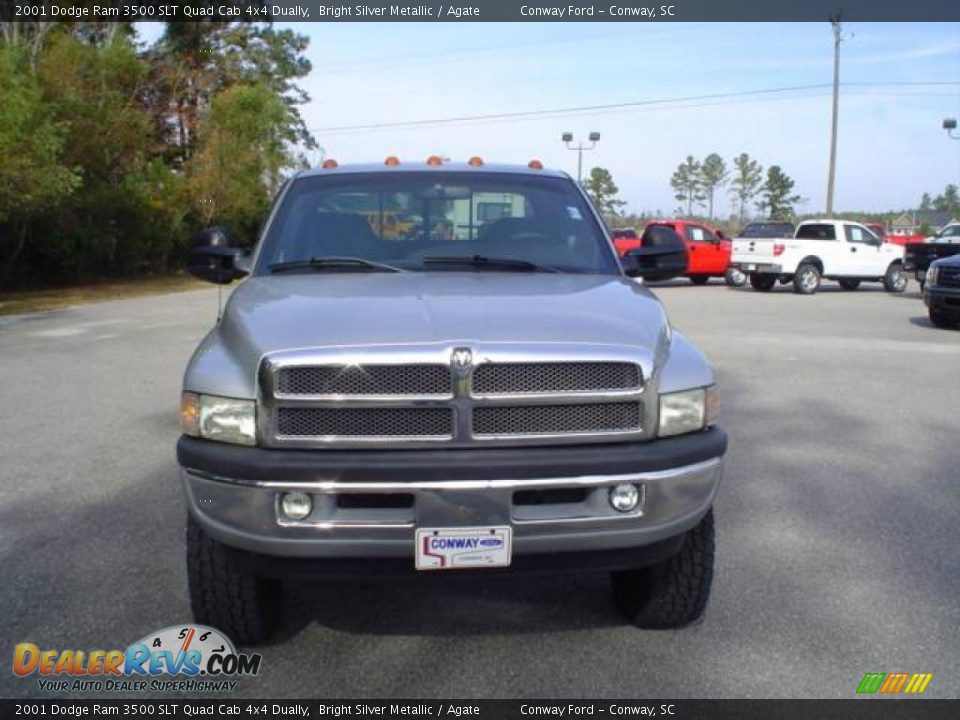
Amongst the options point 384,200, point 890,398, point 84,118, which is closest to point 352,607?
point 384,200

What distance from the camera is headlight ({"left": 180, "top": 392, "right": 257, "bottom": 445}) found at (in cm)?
311

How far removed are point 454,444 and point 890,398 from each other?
7.08 meters

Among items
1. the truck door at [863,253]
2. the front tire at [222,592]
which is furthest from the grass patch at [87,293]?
the truck door at [863,253]

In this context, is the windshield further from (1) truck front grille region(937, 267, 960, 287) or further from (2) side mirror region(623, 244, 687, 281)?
(1) truck front grille region(937, 267, 960, 287)

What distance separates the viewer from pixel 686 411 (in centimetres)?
327

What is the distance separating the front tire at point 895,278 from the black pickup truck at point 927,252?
2065mm

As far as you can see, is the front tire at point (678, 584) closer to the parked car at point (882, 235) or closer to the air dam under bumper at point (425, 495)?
the air dam under bumper at point (425, 495)

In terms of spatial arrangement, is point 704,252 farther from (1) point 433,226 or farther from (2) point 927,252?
(1) point 433,226

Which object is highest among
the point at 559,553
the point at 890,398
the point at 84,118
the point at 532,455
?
the point at 84,118

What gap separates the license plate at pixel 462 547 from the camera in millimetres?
2975

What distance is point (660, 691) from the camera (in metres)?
3.22

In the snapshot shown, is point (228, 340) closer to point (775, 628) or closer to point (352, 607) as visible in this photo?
point (352, 607)

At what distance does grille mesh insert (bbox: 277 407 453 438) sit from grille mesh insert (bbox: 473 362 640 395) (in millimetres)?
179

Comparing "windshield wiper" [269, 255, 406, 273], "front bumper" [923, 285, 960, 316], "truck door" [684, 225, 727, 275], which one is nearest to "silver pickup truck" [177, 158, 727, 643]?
"windshield wiper" [269, 255, 406, 273]
